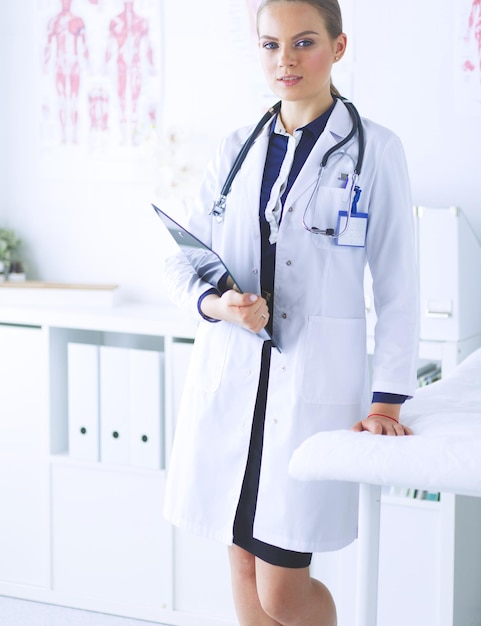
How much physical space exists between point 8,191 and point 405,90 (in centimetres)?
135

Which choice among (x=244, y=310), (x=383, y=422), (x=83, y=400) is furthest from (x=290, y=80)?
(x=83, y=400)

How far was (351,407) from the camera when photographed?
1589 mm

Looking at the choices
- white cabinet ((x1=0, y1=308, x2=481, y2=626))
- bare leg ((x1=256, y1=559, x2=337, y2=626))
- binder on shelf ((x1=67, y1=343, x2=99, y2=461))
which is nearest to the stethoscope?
bare leg ((x1=256, y1=559, x2=337, y2=626))

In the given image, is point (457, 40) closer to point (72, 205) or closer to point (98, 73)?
point (98, 73)

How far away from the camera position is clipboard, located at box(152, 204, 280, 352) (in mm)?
1502

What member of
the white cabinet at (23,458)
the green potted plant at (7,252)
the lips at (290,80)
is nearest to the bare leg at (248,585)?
the lips at (290,80)

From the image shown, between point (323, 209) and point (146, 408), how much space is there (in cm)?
120

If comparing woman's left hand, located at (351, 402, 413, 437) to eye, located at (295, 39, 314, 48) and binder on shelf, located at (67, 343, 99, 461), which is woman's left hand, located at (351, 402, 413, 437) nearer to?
eye, located at (295, 39, 314, 48)

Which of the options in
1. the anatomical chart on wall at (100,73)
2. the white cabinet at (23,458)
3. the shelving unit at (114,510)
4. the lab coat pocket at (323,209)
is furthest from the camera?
the anatomical chart on wall at (100,73)

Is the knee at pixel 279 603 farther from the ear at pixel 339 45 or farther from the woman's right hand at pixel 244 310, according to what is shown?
the ear at pixel 339 45

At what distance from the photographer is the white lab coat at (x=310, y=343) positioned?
155 cm

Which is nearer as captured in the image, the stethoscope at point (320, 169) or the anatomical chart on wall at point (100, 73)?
the stethoscope at point (320, 169)

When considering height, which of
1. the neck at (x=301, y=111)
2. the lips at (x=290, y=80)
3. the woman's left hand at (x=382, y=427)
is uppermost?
the lips at (x=290, y=80)

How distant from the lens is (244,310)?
1500mm
